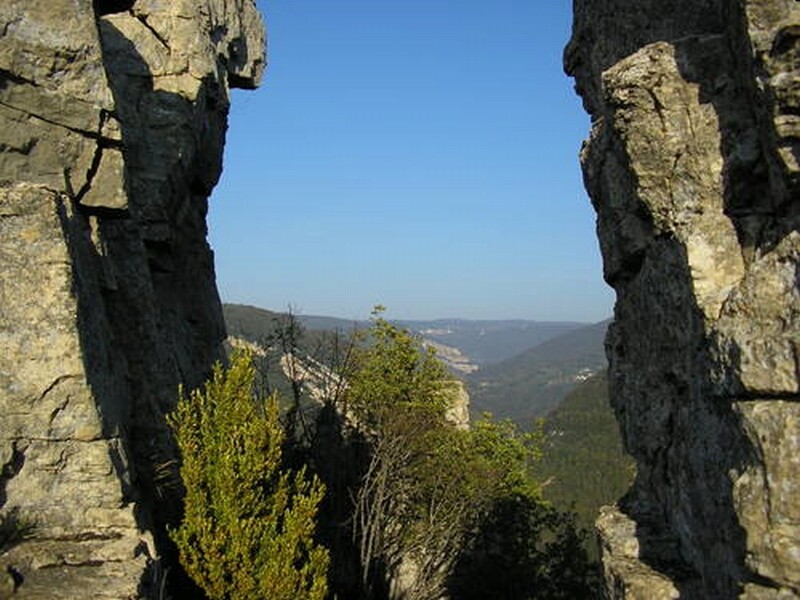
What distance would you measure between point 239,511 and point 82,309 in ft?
15.8

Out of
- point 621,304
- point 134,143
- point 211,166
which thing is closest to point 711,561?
point 621,304

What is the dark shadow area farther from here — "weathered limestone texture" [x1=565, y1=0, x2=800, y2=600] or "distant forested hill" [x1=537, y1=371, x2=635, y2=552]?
"distant forested hill" [x1=537, y1=371, x2=635, y2=552]

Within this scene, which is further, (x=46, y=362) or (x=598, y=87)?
(x=598, y=87)

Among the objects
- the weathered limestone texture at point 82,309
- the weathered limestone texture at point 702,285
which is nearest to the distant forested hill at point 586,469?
the weathered limestone texture at point 82,309

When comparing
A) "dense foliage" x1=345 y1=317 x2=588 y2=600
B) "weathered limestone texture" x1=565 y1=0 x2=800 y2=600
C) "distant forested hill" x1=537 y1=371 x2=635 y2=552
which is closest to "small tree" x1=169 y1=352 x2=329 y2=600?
"weathered limestone texture" x1=565 y1=0 x2=800 y2=600

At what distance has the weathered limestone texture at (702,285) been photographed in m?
8.28

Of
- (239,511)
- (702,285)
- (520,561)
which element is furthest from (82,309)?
(520,561)

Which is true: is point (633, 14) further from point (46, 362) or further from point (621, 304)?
point (46, 362)

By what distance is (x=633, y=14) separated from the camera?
14.3m

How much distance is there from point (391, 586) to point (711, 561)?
62.2 feet

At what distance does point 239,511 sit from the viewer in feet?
47.3

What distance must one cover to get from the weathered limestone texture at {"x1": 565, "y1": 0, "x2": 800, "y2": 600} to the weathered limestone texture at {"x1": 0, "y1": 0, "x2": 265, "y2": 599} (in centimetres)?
887

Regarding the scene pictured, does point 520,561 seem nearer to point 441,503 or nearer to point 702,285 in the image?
point 441,503

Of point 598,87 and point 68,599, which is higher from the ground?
point 598,87
